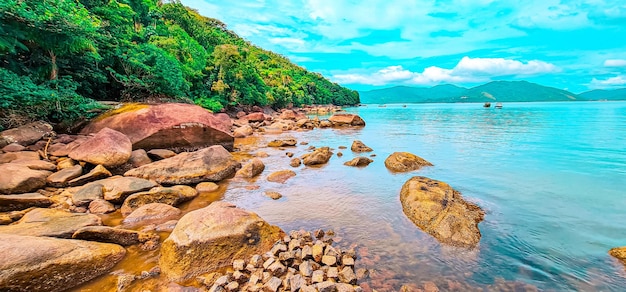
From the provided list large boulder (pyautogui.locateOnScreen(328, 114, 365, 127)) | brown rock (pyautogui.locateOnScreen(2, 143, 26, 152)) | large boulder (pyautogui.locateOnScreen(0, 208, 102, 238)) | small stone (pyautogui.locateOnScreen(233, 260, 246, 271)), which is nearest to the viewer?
small stone (pyautogui.locateOnScreen(233, 260, 246, 271))

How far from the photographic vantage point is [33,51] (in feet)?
37.4

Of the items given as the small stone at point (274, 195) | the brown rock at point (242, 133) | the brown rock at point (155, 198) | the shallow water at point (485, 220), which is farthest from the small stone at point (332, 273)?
the brown rock at point (242, 133)

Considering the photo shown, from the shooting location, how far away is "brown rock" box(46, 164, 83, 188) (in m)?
8.01

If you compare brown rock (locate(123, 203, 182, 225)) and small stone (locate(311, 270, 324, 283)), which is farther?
brown rock (locate(123, 203, 182, 225))

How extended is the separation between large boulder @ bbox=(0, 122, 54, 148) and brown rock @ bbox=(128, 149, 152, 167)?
3.13 meters

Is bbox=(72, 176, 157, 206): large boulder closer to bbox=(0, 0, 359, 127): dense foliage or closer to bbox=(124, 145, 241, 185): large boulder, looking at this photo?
bbox=(124, 145, 241, 185): large boulder

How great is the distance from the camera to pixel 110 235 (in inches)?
213

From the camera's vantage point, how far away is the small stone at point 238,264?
15.7 feet

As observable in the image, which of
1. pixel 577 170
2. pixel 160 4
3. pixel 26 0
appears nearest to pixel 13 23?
pixel 26 0

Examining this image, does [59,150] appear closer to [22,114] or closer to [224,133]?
[22,114]

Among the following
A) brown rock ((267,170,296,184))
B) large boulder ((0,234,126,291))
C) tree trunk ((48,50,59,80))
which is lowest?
brown rock ((267,170,296,184))

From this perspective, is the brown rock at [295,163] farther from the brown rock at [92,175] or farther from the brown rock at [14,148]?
the brown rock at [14,148]

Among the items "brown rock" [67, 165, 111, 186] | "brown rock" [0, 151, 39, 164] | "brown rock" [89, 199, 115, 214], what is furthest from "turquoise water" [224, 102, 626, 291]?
"brown rock" [0, 151, 39, 164]

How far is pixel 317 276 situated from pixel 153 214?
4888 mm
